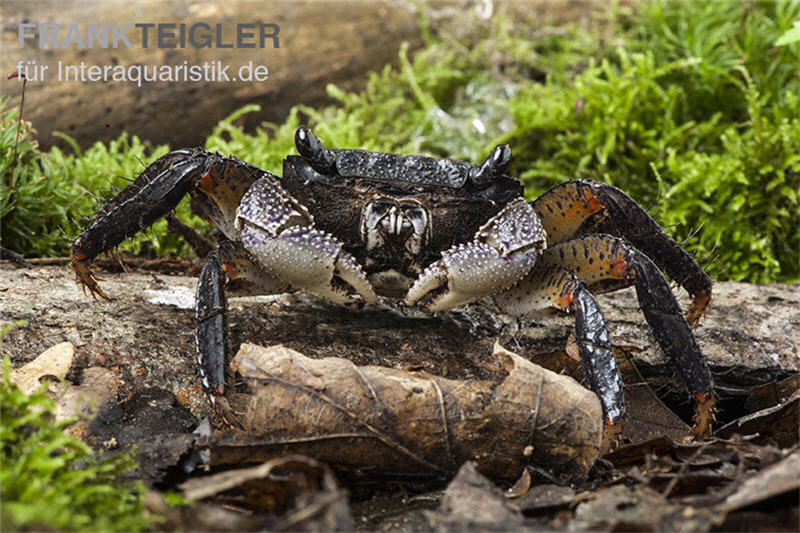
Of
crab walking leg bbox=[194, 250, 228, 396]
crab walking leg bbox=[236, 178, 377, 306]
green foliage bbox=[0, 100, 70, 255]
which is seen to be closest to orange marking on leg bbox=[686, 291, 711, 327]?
crab walking leg bbox=[236, 178, 377, 306]

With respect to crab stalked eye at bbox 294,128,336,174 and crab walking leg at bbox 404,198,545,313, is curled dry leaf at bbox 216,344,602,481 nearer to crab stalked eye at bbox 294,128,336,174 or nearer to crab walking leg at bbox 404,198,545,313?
crab walking leg at bbox 404,198,545,313

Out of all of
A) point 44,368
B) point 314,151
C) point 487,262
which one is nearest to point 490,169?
point 487,262

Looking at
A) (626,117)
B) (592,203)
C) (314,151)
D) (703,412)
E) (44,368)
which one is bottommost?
(703,412)

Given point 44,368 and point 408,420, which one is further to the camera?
point 44,368

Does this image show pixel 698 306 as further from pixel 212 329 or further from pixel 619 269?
pixel 212 329

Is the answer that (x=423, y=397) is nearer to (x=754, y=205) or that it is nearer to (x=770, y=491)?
(x=770, y=491)
